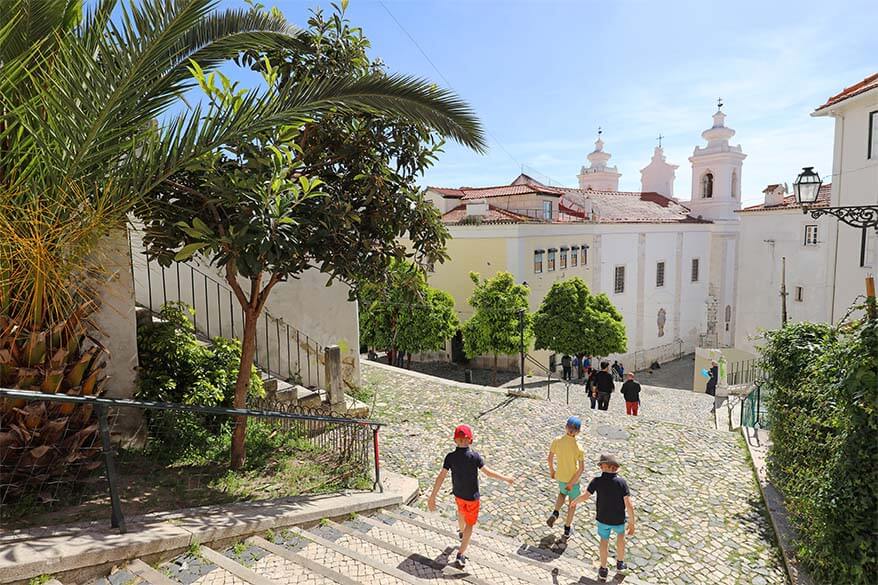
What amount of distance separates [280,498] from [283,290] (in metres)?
5.31

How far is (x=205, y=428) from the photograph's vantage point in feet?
21.5

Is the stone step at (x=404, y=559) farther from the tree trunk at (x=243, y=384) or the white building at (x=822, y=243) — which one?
the white building at (x=822, y=243)

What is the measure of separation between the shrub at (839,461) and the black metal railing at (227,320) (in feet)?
22.9

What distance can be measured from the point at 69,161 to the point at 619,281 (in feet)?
103

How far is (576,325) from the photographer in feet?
78.6

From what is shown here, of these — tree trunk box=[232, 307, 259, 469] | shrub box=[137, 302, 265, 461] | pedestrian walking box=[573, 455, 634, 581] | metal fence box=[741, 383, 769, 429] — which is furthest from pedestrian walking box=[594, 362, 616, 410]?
tree trunk box=[232, 307, 259, 469]

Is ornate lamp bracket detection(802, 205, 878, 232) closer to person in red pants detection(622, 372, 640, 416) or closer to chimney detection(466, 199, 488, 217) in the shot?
person in red pants detection(622, 372, 640, 416)

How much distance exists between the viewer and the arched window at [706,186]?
3722cm

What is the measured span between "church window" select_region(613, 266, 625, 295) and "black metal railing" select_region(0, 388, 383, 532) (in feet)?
88.4

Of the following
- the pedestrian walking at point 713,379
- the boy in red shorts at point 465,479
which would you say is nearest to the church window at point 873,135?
the pedestrian walking at point 713,379

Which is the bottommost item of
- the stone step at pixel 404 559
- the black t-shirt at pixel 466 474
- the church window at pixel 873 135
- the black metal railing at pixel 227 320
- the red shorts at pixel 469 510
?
the stone step at pixel 404 559

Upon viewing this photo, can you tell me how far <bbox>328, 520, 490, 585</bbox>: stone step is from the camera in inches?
169

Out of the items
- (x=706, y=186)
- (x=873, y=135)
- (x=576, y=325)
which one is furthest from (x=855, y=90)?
(x=706, y=186)

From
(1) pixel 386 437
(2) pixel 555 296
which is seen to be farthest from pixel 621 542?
(2) pixel 555 296
